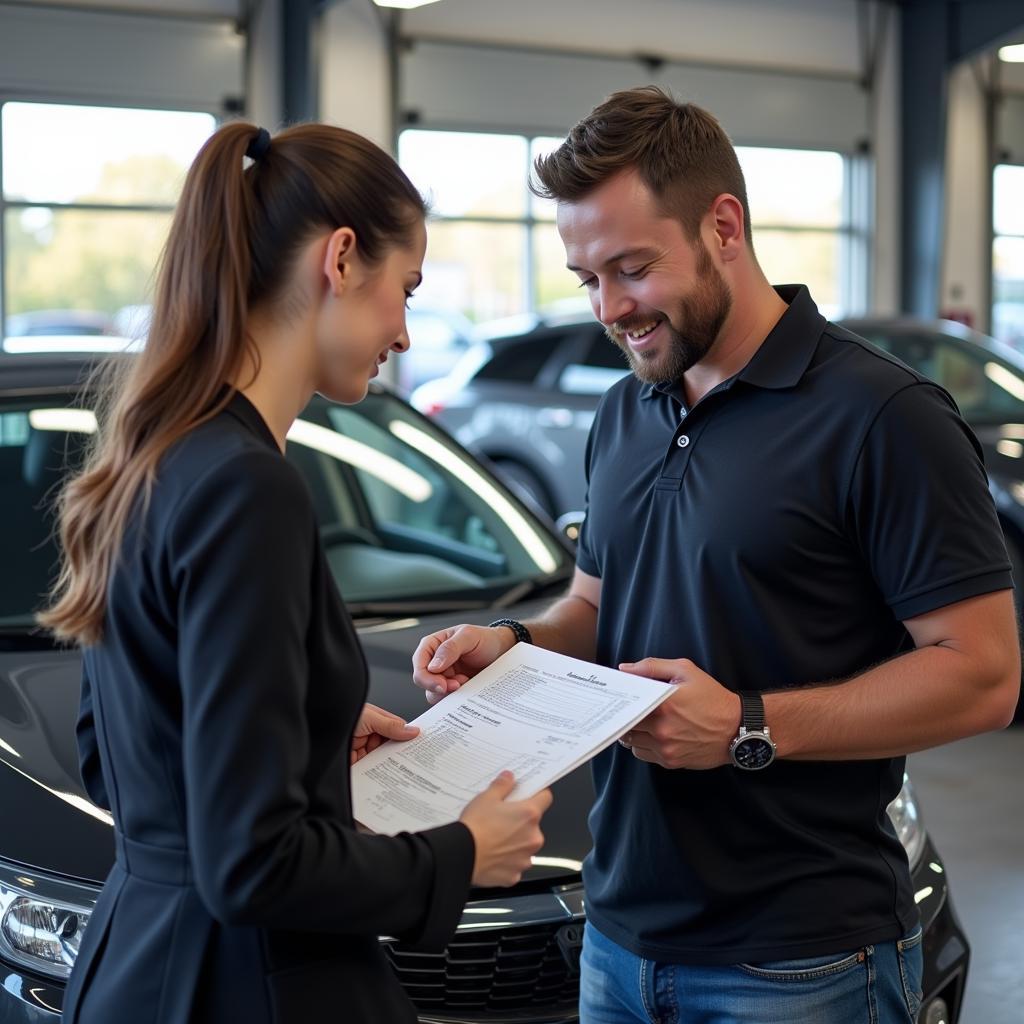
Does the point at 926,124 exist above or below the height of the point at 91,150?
above

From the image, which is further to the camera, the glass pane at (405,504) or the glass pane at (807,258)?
the glass pane at (807,258)

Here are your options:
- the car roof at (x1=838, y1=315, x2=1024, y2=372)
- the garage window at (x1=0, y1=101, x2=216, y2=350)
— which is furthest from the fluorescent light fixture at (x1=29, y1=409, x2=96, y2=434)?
the garage window at (x1=0, y1=101, x2=216, y2=350)

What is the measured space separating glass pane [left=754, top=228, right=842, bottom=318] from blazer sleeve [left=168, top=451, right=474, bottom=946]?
1156 cm

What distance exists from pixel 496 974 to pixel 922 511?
3.10ft

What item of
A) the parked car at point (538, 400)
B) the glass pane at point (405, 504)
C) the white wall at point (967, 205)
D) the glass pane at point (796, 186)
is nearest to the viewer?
the glass pane at point (405, 504)

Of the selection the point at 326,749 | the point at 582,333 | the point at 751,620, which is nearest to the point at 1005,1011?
the point at 751,620

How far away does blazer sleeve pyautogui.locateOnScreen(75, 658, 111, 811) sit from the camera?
143 cm

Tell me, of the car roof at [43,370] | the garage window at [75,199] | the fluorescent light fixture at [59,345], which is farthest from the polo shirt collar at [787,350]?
the garage window at [75,199]

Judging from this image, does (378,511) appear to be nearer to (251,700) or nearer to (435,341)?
(251,700)

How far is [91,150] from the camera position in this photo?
9.73 m

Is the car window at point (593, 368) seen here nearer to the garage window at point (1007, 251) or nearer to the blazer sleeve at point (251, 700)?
the blazer sleeve at point (251, 700)

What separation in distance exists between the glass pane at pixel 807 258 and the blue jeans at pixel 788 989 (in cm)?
1109

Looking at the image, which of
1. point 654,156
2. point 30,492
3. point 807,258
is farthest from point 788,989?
point 807,258

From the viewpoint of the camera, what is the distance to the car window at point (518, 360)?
7566 millimetres
